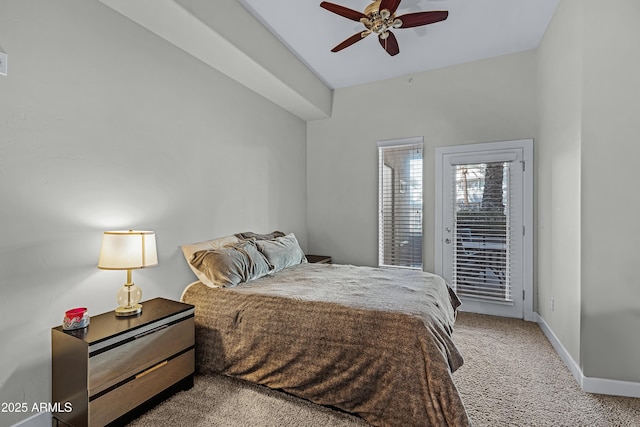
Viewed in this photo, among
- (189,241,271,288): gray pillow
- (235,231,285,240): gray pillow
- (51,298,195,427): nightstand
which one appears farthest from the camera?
(235,231,285,240): gray pillow

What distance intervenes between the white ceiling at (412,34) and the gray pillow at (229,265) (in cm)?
219

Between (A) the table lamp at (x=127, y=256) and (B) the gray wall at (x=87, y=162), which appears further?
(A) the table lamp at (x=127, y=256)

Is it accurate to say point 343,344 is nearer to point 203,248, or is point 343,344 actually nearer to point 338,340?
point 338,340

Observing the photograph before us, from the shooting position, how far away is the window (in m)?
4.14

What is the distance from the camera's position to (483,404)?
80.1 inches

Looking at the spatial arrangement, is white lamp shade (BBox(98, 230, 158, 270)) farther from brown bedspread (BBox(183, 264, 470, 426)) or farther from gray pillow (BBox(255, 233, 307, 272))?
gray pillow (BBox(255, 233, 307, 272))

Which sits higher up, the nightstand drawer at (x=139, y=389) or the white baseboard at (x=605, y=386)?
the nightstand drawer at (x=139, y=389)

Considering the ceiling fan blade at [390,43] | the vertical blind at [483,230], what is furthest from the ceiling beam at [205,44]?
the vertical blind at [483,230]

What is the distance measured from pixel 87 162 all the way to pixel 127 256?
2.29 ft

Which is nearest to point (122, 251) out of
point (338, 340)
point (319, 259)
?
point (338, 340)

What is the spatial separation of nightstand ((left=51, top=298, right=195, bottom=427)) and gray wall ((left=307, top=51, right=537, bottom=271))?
9.23 ft

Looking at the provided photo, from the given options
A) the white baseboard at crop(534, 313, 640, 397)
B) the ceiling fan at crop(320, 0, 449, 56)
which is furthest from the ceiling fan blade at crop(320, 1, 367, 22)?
the white baseboard at crop(534, 313, 640, 397)

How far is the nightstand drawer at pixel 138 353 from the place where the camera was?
1.65 meters

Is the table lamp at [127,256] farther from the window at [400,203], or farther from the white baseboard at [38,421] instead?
the window at [400,203]
